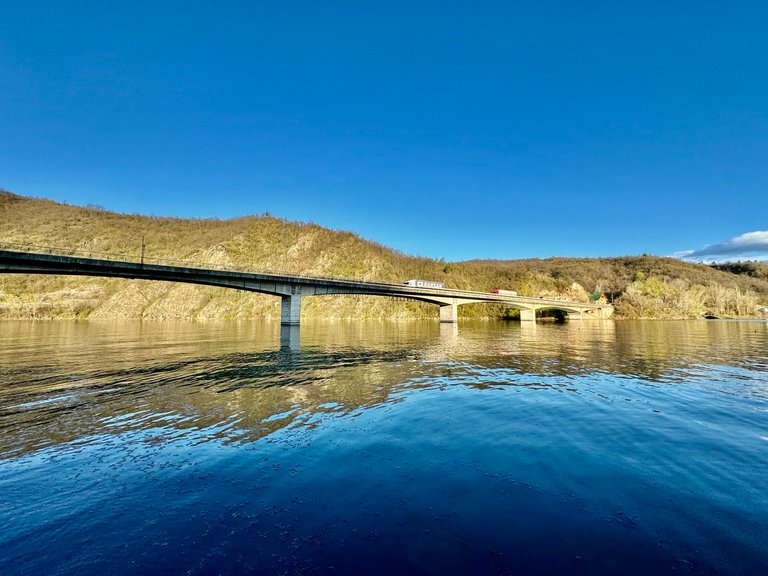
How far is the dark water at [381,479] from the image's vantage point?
5.62 metres

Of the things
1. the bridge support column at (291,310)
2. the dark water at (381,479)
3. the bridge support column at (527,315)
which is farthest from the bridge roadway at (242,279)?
the dark water at (381,479)

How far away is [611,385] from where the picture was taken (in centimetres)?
1950

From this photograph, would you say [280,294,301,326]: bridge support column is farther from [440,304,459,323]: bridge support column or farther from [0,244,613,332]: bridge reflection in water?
[440,304,459,323]: bridge support column

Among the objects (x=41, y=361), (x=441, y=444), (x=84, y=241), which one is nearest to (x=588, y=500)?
(x=441, y=444)

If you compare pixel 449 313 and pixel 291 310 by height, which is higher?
pixel 291 310

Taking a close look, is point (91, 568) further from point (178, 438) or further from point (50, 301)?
point (50, 301)

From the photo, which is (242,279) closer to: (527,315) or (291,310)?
(291,310)

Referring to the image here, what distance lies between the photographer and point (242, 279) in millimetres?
58250

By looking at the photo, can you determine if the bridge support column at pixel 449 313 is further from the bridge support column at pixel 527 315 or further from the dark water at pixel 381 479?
the dark water at pixel 381 479

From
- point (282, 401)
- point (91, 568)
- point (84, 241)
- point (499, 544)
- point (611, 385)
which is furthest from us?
point (84, 241)

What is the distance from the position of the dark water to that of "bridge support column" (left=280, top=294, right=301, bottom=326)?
47721mm

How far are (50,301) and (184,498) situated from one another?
18219cm

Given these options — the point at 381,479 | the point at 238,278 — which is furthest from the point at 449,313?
the point at 381,479

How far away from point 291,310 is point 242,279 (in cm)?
1194
